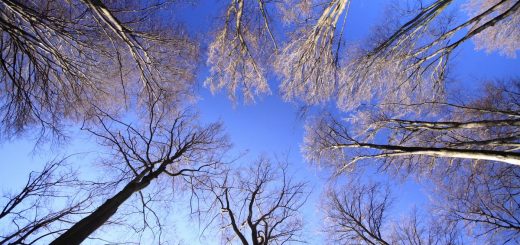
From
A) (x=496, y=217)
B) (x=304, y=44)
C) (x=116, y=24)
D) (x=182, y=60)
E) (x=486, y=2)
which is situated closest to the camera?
(x=116, y=24)

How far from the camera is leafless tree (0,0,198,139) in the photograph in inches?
203

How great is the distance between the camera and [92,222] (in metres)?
5.15

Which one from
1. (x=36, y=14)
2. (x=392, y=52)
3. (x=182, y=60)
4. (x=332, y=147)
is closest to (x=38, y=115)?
(x=36, y=14)

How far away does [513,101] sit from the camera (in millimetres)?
8172

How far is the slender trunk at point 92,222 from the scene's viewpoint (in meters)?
4.65

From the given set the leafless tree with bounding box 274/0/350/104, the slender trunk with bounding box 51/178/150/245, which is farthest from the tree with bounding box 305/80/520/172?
the slender trunk with bounding box 51/178/150/245

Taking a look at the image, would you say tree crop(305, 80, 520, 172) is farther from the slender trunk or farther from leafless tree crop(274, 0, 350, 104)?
the slender trunk

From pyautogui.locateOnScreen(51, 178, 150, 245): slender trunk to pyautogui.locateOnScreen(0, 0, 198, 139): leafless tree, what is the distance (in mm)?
2156

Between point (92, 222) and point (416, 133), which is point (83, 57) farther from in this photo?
point (416, 133)

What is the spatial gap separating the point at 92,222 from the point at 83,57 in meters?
3.72

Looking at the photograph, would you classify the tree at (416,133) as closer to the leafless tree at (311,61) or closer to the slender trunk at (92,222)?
the leafless tree at (311,61)

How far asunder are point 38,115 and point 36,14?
6.91 feet

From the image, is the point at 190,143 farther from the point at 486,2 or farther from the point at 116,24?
the point at 486,2

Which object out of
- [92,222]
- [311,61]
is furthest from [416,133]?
[92,222]
